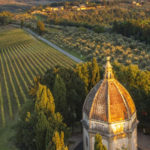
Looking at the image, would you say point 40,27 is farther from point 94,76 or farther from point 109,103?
point 109,103

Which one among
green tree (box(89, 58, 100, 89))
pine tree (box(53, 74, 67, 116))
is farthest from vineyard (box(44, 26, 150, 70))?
pine tree (box(53, 74, 67, 116))

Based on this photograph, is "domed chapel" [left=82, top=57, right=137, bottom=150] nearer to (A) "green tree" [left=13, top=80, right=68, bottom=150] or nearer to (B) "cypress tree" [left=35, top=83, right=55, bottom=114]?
(A) "green tree" [left=13, top=80, right=68, bottom=150]

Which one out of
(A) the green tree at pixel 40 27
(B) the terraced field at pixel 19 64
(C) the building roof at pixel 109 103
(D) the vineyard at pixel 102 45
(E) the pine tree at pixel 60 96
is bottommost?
(B) the terraced field at pixel 19 64

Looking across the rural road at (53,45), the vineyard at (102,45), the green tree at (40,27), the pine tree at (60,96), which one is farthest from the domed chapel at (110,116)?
the green tree at (40,27)

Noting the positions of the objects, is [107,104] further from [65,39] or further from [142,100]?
[65,39]

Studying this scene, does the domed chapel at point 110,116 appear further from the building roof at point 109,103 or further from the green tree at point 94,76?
the green tree at point 94,76

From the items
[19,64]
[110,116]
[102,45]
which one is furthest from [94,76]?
[102,45]

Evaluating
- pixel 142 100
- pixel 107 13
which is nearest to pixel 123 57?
pixel 142 100
